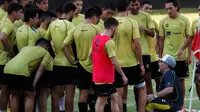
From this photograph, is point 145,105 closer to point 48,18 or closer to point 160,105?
point 160,105

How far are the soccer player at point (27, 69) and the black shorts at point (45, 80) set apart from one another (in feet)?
1.11

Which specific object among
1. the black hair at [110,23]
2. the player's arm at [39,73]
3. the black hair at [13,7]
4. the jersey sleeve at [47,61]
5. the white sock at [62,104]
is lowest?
the white sock at [62,104]

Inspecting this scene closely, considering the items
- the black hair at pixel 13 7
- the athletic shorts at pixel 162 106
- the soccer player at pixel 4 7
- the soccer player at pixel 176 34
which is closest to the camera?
the athletic shorts at pixel 162 106

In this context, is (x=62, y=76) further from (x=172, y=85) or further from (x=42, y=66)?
(x=172, y=85)

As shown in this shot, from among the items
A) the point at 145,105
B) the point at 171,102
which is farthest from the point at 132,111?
the point at 171,102

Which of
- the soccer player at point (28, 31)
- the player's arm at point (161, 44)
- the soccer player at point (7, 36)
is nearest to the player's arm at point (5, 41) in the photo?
the soccer player at point (7, 36)

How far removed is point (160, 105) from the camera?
11.4 meters

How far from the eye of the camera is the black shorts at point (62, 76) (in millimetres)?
12166

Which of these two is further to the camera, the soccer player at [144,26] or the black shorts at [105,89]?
the soccer player at [144,26]

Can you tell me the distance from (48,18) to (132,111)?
2498mm

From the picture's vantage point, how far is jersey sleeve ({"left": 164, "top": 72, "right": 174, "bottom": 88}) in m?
11.4

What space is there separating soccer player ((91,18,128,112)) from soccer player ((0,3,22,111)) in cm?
167

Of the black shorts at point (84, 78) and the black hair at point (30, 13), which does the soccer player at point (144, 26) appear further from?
the black hair at point (30, 13)

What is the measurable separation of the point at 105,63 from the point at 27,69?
1.39 metres
